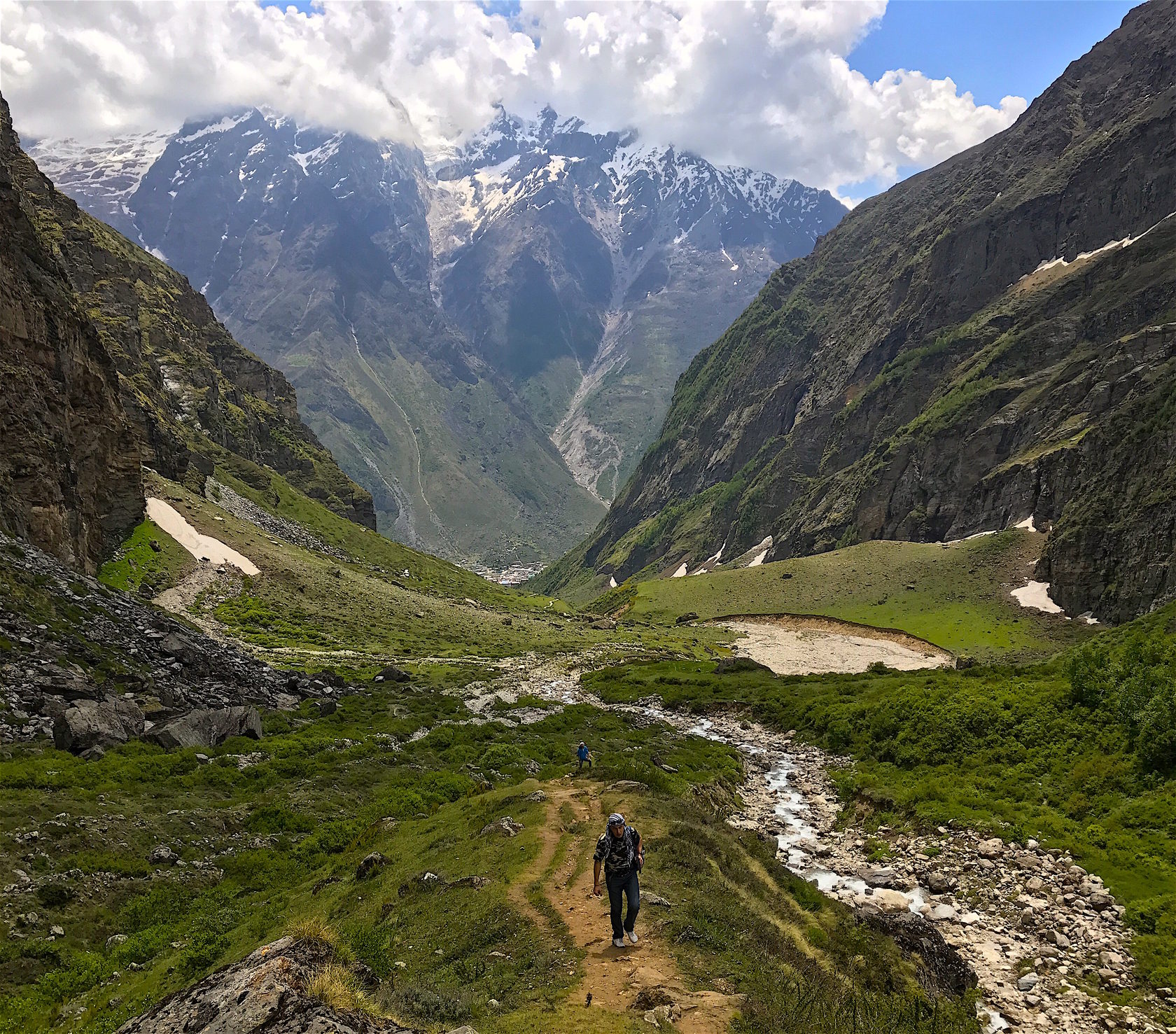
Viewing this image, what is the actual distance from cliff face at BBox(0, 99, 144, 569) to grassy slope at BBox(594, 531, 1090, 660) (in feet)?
328

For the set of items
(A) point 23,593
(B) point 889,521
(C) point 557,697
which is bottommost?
(C) point 557,697

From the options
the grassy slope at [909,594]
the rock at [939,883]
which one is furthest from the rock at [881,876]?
the grassy slope at [909,594]

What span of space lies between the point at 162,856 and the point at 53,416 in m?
54.8

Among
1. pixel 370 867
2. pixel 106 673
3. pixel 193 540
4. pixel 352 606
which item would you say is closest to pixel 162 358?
pixel 193 540

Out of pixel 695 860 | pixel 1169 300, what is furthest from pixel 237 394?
pixel 1169 300

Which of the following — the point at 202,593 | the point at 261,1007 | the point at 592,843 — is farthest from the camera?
the point at 202,593

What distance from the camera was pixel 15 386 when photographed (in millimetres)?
52781

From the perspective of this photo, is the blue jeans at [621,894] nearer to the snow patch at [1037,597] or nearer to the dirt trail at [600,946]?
the dirt trail at [600,946]

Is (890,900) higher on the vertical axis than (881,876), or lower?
lower

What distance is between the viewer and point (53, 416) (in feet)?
193

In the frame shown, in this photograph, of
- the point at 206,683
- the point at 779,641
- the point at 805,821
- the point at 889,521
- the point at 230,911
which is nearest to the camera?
the point at 230,911

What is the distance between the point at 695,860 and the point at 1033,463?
148076 mm

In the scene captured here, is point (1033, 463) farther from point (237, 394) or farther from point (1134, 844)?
point (237, 394)

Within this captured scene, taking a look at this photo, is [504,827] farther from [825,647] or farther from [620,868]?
[825,647]
